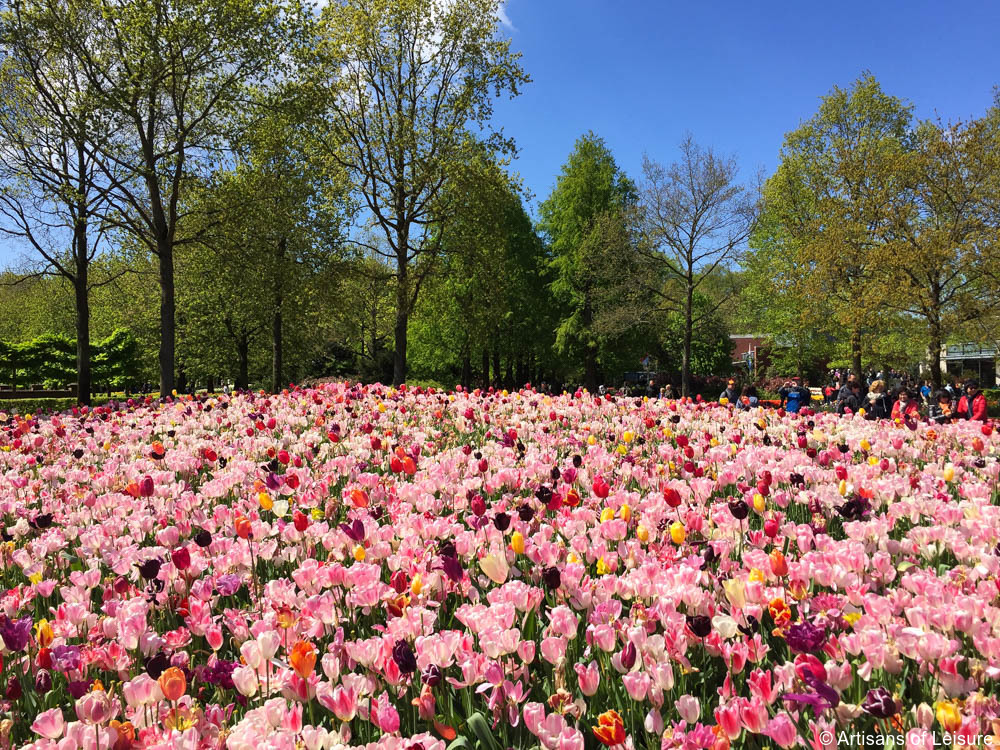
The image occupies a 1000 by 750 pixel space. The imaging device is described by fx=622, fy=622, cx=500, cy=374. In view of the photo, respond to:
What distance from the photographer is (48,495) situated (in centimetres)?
459

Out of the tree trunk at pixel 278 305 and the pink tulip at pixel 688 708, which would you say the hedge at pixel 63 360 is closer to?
the tree trunk at pixel 278 305

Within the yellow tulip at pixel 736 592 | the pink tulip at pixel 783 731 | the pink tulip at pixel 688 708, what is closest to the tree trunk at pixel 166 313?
the yellow tulip at pixel 736 592

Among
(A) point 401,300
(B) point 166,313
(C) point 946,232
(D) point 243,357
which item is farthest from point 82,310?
(C) point 946,232

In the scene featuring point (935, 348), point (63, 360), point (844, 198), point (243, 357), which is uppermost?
point (844, 198)

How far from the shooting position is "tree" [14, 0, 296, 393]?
1711 cm

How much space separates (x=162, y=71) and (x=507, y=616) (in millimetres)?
20378

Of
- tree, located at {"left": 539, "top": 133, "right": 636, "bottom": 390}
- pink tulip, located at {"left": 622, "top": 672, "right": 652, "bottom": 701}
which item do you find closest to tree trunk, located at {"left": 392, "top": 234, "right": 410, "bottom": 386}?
tree, located at {"left": 539, "top": 133, "right": 636, "bottom": 390}

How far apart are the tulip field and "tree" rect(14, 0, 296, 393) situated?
638 inches

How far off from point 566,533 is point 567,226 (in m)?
34.2

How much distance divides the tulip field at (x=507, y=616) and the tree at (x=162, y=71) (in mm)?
16213

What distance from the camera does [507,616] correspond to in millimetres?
2064

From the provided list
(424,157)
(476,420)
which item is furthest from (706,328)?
(476,420)

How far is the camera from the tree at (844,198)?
2267 centimetres

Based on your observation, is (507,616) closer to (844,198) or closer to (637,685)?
(637,685)
